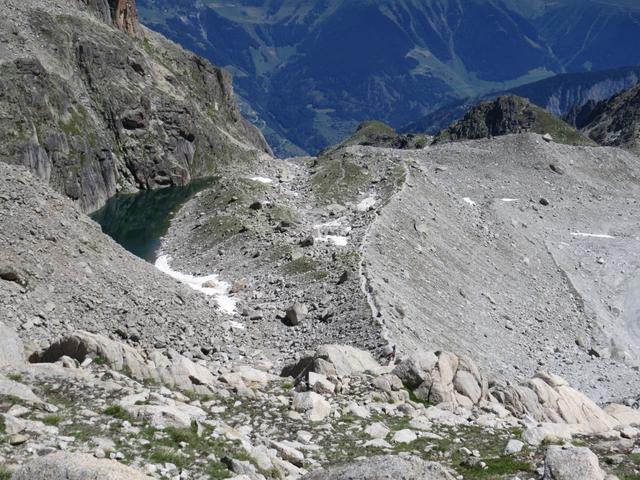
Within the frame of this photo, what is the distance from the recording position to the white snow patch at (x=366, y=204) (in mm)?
73438

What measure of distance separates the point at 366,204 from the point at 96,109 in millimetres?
81661

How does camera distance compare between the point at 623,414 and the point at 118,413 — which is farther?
the point at 623,414

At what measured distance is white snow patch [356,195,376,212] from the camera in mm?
73438

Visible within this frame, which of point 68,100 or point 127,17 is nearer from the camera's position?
point 68,100

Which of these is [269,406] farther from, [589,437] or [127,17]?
[127,17]

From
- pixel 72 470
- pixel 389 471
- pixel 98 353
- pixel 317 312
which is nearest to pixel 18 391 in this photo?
pixel 98 353

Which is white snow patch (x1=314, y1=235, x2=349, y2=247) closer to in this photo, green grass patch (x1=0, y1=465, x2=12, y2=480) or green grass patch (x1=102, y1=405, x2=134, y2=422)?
green grass patch (x1=102, y1=405, x2=134, y2=422)

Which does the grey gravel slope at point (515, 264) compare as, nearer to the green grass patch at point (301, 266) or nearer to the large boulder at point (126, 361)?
the green grass patch at point (301, 266)

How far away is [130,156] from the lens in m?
137

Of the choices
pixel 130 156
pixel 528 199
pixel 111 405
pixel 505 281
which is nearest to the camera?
pixel 111 405

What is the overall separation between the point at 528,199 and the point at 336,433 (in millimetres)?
82344

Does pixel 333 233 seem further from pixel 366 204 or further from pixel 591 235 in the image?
pixel 591 235

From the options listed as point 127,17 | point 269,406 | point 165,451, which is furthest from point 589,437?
point 127,17

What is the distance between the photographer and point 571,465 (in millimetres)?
18203
